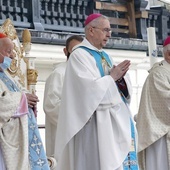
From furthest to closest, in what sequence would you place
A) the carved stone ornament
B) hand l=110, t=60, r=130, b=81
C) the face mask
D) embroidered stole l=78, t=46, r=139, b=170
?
1. the carved stone ornament
2. embroidered stole l=78, t=46, r=139, b=170
3. hand l=110, t=60, r=130, b=81
4. the face mask

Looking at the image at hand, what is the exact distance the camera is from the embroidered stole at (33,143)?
596cm

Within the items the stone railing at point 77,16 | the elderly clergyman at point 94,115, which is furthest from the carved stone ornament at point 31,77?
the stone railing at point 77,16

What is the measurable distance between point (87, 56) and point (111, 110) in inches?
19.0

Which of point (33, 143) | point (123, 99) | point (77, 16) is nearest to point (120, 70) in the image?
point (123, 99)

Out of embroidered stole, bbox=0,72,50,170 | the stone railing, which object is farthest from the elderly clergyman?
the stone railing

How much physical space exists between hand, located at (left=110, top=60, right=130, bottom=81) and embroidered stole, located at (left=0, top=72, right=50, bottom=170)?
700 millimetres

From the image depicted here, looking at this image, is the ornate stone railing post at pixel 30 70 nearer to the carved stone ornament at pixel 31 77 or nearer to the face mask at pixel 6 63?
the carved stone ornament at pixel 31 77

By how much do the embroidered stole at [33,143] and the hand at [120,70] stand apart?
0.70 m

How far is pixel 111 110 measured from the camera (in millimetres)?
6195

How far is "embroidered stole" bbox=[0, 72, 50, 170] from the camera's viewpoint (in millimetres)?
5961

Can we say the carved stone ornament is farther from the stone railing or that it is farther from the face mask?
the stone railing

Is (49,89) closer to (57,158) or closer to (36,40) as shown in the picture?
(57,158)

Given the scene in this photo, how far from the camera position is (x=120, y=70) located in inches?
241

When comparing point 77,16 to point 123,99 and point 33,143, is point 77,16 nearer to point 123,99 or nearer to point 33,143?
point 123,99
